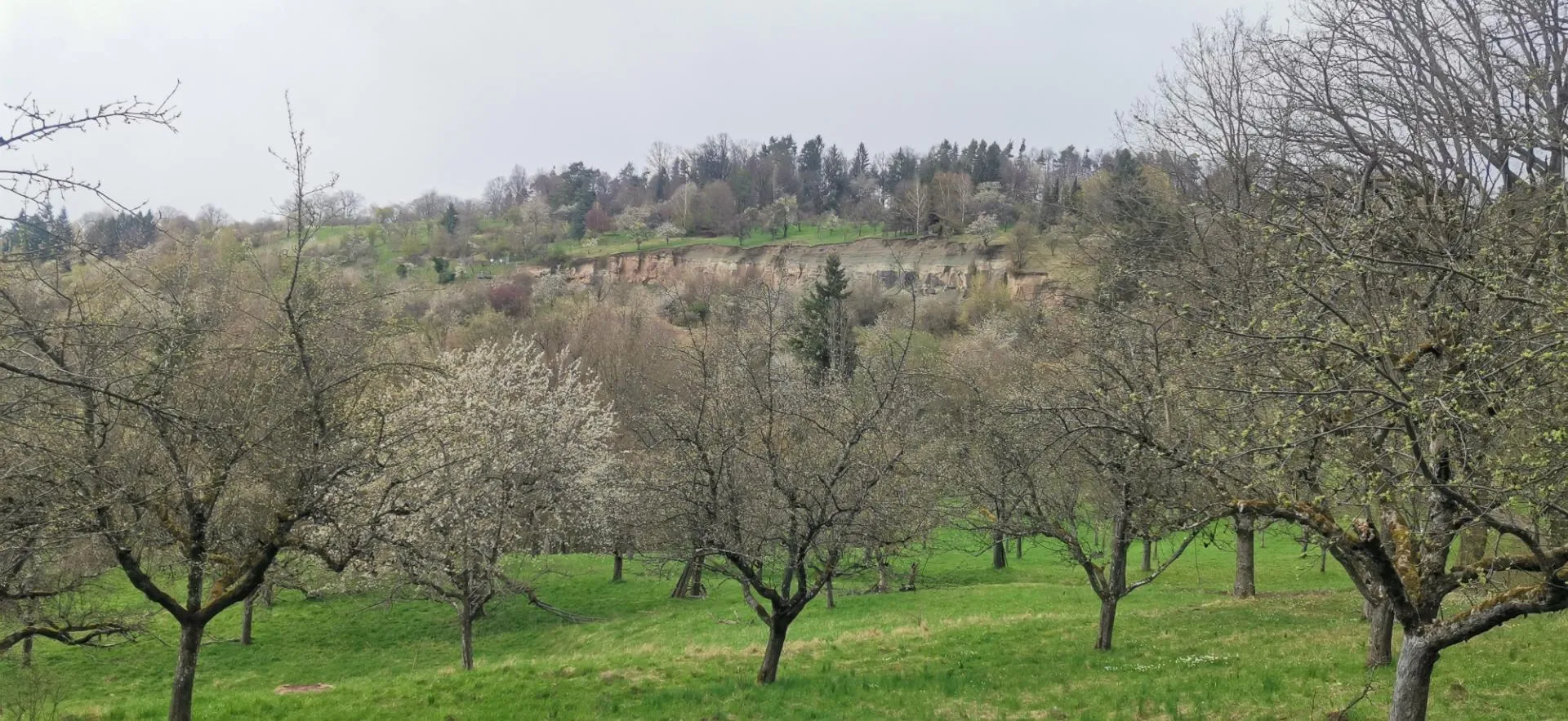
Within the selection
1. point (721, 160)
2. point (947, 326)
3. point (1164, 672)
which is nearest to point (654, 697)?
point (1164, 672)

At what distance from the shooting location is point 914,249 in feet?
303

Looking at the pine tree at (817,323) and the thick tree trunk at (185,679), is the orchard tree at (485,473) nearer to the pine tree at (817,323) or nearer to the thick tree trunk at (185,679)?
the thick tree trunk at (185,679)

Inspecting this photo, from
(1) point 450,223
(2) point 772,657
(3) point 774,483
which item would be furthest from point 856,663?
(1) point 450,223

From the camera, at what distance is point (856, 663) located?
555 inches

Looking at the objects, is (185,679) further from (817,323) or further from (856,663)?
(817,323)

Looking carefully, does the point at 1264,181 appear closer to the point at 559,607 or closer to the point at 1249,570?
the point at 1249,570

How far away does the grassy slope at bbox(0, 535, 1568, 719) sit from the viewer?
407 inches

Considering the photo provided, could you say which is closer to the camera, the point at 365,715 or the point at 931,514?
the point at 365,715

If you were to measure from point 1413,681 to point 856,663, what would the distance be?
8.57 metres

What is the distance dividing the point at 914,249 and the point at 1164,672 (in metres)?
83.1

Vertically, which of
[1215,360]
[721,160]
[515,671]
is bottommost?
[515,671]

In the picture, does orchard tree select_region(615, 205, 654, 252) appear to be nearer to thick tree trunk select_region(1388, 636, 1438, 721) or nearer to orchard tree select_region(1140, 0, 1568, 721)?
orchard tree select_region(1140, 0, 1568, 721)

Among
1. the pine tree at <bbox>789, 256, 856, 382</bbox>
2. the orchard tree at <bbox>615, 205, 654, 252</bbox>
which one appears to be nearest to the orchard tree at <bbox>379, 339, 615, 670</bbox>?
the pine tree at <bbox>789, 256, 856, 382</bbox>

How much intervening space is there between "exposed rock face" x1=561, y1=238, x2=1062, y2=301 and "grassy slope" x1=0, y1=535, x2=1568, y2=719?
60311 millimetres
